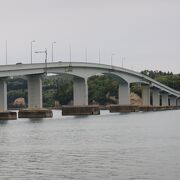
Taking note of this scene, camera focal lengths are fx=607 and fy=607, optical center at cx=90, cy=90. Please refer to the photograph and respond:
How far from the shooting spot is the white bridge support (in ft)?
375

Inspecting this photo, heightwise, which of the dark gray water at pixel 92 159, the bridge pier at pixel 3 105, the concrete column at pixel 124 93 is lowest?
the dark gray water at pixel 92 159

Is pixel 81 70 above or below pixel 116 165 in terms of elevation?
above

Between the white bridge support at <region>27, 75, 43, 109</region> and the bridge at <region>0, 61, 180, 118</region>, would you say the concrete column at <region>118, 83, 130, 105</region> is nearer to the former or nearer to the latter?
the bridge at <region>0, 61, 180, 118</region>

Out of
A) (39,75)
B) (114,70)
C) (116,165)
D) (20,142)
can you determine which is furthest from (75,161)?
(114,70)

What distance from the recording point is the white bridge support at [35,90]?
375ft

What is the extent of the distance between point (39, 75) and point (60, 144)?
62668 mm

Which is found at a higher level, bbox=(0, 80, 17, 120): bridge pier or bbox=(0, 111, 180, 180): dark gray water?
bbox=(0, 80, 17, 120): bridge pier

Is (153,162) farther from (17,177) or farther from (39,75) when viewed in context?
(39,75)

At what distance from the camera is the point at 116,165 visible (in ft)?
123

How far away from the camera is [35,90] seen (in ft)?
376

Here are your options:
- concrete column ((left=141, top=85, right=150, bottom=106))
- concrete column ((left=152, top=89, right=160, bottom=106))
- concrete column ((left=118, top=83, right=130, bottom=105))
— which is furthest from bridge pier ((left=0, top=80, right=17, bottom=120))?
concrete column ((left=152, top=89, right=160, bottom=106))

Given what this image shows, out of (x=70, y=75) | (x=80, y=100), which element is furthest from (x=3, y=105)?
(x=80, y=100)

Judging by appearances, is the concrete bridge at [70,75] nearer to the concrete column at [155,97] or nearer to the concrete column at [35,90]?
the concrete column at [35,90]

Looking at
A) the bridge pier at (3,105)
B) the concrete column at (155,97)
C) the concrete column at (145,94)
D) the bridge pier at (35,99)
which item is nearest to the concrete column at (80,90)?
the bridge pier at (35,99)
